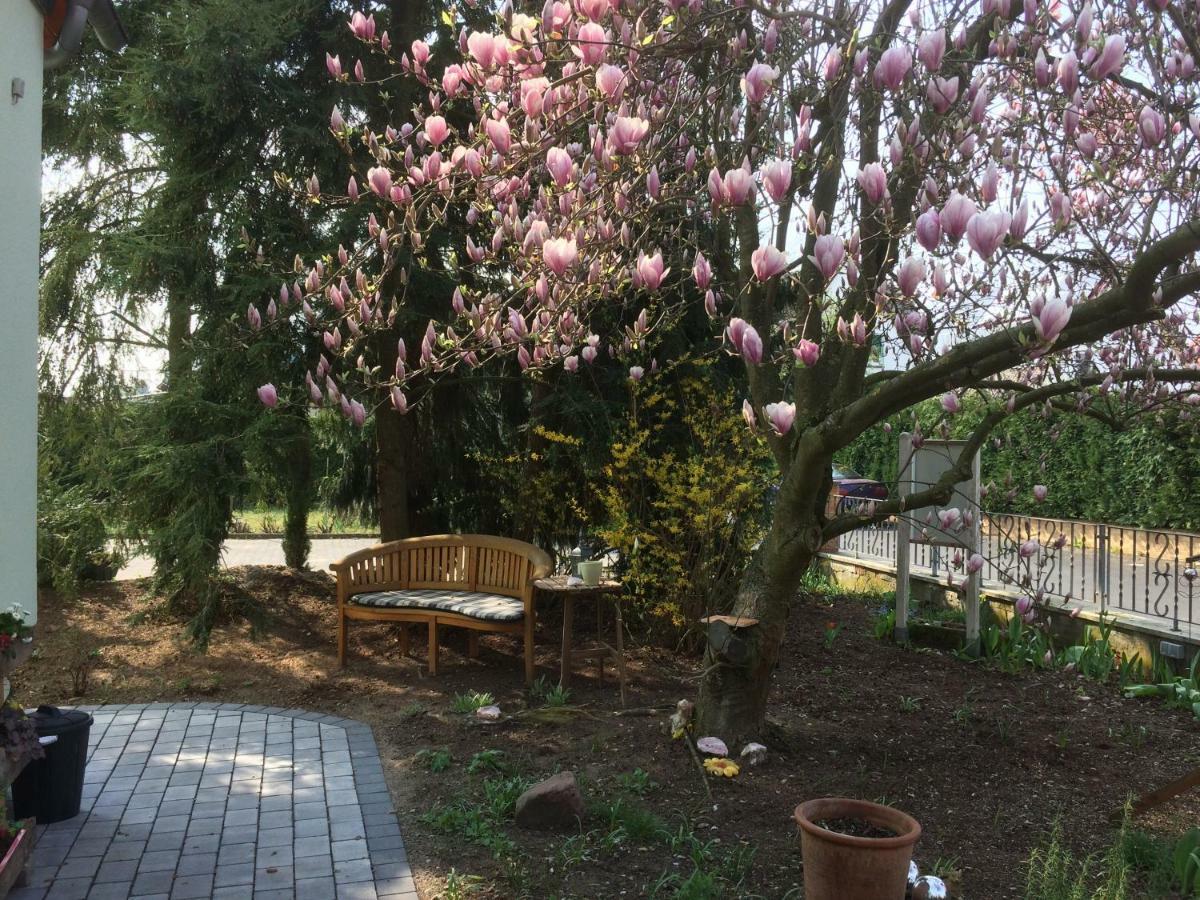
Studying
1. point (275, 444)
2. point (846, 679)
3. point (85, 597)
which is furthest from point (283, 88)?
point (846, 679)

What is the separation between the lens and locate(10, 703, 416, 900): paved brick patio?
3750 millimetres

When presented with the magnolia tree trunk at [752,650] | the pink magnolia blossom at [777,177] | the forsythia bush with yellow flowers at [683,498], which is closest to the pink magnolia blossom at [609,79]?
the pink magnolia blossom at [777,177]

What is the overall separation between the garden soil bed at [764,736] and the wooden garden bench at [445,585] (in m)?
0.43

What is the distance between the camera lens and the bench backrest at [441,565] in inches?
291

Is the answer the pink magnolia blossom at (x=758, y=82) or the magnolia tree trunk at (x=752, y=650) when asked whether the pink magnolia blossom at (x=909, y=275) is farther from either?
the magnolia tree trunk at (x=752, y=650)

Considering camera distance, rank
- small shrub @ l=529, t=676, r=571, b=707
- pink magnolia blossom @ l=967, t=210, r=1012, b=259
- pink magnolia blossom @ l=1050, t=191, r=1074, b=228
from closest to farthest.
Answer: pink magnolia blossom @ l=967, t=210, r=1012, b=259
pink magnolia blossom @ l=1050, t=191, r=1074, b=228
small shrub @ l=529, t=676, r=571, b=707

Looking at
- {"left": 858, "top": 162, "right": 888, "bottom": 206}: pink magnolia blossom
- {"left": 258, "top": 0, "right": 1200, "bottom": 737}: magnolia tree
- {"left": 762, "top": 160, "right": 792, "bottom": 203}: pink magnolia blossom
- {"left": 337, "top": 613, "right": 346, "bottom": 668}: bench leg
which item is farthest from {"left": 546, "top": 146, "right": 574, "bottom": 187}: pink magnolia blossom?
{"left": 337, "top": 613, "right": 346, "bottom": 668}: bench leg

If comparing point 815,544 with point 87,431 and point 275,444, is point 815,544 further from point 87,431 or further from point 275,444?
point 87,431

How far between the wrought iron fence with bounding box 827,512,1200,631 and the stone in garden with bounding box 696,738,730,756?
5.40 ft

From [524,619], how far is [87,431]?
5535 mm

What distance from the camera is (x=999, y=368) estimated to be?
3.81 meters

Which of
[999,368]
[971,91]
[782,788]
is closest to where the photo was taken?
[971,91]

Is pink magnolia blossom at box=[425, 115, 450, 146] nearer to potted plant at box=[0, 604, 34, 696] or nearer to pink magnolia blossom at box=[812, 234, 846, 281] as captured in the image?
pink magnolia blossom at box=[812, 234, 846, 281]

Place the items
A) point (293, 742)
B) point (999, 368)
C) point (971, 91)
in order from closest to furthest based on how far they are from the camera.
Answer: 1. point (971, 91)
2. point (999, 368)
3. point (293, 742)
